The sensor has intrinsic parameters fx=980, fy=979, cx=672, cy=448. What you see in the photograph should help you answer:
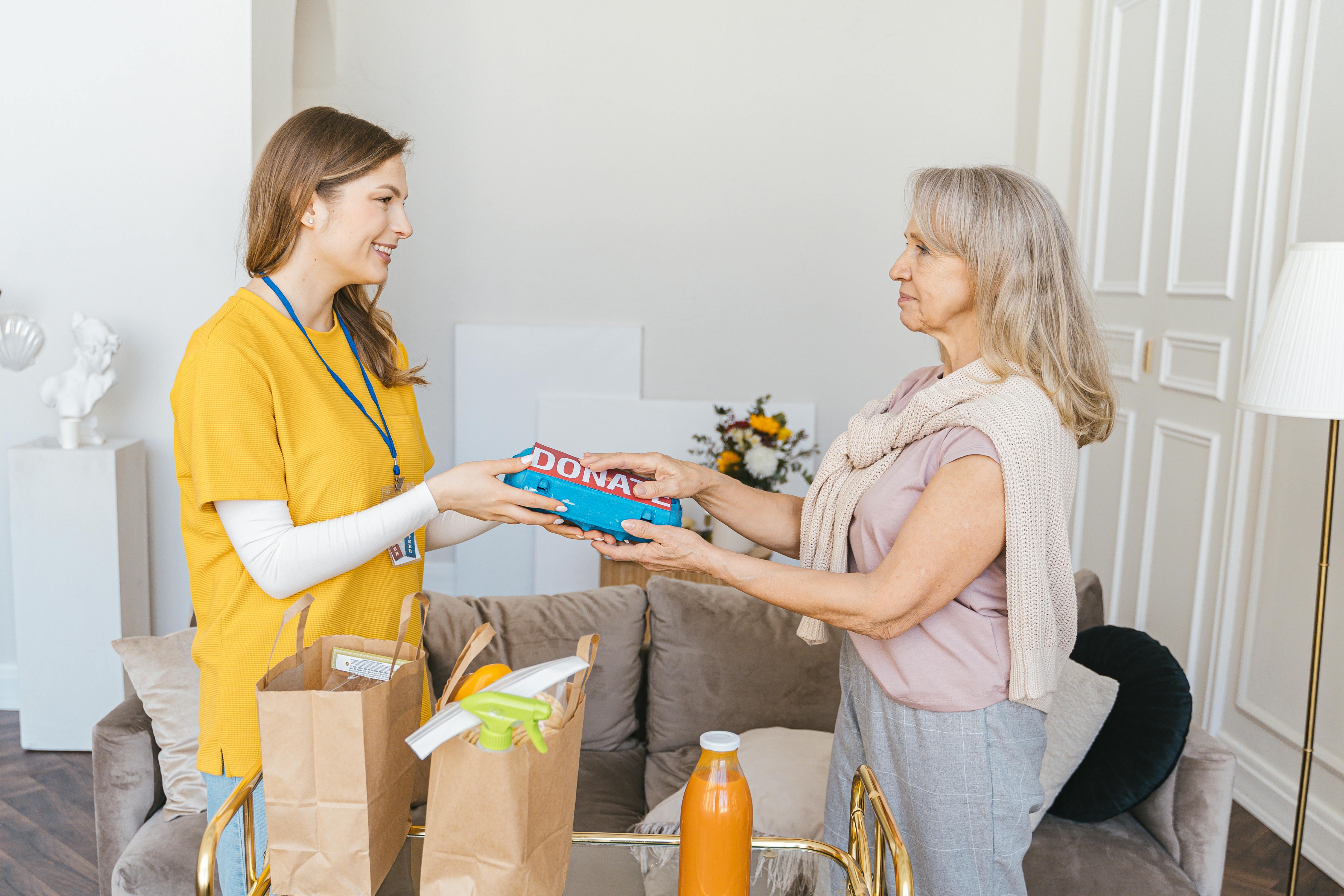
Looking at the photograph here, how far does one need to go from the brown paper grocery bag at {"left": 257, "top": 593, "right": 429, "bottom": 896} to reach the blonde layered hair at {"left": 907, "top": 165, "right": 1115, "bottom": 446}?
80 centimetres

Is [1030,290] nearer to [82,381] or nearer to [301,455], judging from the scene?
[301,455]

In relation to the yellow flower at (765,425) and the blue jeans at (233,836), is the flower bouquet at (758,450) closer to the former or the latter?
the yellow flower at (765,425)

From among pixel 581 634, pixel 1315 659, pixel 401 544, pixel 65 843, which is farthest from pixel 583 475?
pixel 65 843

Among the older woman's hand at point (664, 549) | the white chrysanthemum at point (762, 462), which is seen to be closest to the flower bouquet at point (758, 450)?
the white chrysanthemum at point (762, 462)

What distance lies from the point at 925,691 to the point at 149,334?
2.74 metres

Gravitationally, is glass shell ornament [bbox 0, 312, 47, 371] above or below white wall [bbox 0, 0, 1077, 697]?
below

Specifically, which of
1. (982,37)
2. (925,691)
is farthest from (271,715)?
(982,37)

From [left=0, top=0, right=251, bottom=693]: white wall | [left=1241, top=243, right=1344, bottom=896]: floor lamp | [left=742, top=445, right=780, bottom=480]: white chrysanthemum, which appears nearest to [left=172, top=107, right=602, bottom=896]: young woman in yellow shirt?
[left=1241, top=243, right=1344, bottom=896]: floor lamp

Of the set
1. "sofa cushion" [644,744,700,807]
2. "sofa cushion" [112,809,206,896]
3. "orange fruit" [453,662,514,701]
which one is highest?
"orange fruit" [453,662,514,701]

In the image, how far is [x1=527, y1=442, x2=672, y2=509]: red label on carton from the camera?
1356mm

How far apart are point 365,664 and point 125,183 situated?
2.61m

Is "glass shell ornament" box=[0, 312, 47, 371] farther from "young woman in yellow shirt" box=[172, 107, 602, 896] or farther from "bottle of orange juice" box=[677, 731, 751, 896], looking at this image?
"bottle of orange juice" box=[677, 731, 751, 896]

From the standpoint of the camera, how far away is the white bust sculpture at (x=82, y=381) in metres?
2.89

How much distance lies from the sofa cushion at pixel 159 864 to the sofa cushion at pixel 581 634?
0.55 m
